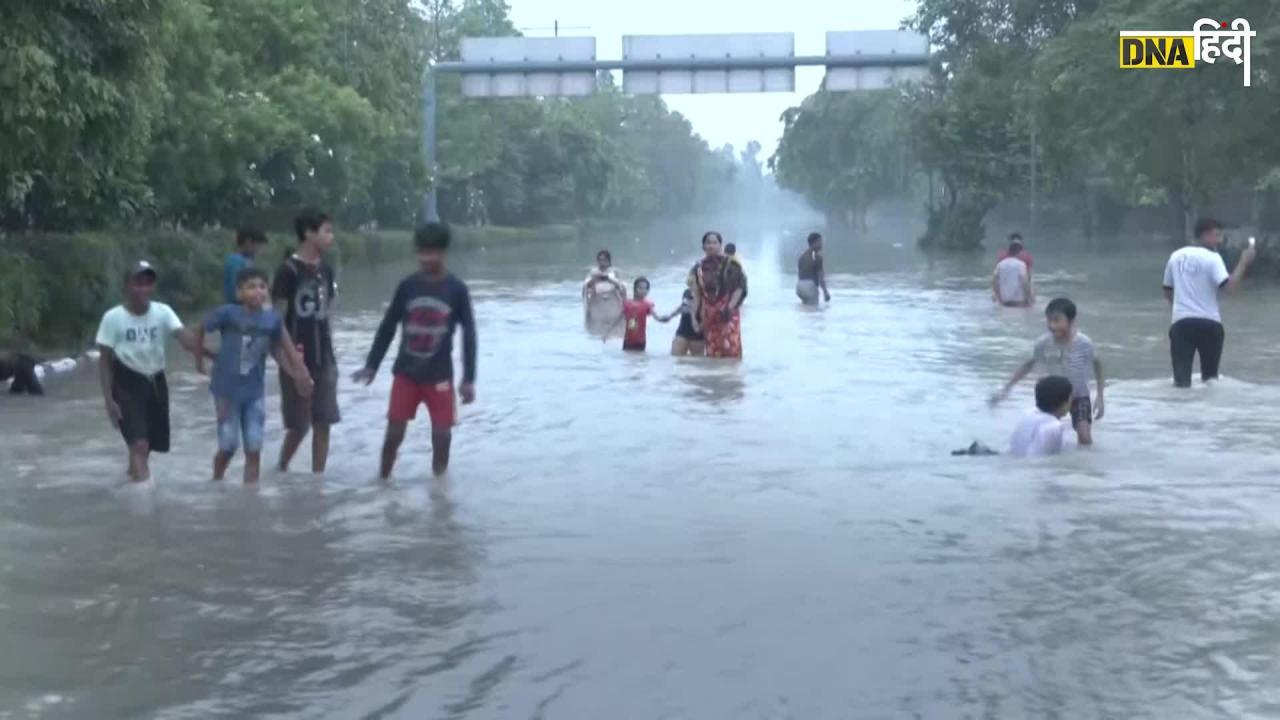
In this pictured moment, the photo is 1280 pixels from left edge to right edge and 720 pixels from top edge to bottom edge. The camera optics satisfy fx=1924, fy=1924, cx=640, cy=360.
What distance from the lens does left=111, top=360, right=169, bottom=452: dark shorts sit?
11711 millimetres

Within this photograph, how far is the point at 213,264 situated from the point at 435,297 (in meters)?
19.9

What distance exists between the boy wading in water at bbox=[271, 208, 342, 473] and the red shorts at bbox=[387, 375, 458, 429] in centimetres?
61

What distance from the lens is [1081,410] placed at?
1394cm

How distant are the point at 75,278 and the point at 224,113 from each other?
32.4 ft

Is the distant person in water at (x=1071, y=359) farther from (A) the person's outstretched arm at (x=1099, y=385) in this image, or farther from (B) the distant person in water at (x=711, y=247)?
(B) the distant person in water at (x=711, y=247)

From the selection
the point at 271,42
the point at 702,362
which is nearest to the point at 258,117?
the point at 271,42

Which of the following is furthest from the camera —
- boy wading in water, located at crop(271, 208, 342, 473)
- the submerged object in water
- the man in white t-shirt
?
the man in white t-shirt

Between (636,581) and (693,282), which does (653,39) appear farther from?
A: (636,581)

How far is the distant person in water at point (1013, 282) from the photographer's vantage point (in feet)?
101

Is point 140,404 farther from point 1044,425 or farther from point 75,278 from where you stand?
point 75,278

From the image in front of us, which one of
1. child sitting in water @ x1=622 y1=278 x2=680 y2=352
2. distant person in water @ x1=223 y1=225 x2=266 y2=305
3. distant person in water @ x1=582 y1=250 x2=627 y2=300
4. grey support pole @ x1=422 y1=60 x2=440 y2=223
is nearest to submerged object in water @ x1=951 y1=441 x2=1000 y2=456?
distant person in water @ x1=223 y1=225 x2=266 y2=305

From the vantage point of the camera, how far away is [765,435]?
49.9ft

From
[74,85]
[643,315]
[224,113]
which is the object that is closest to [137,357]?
[74,85]

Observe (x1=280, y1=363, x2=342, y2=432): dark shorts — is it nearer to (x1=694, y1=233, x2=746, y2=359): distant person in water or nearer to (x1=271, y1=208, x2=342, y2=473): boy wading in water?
(x1=271, y1=208, x2=342, y2=473): boy wading in water
